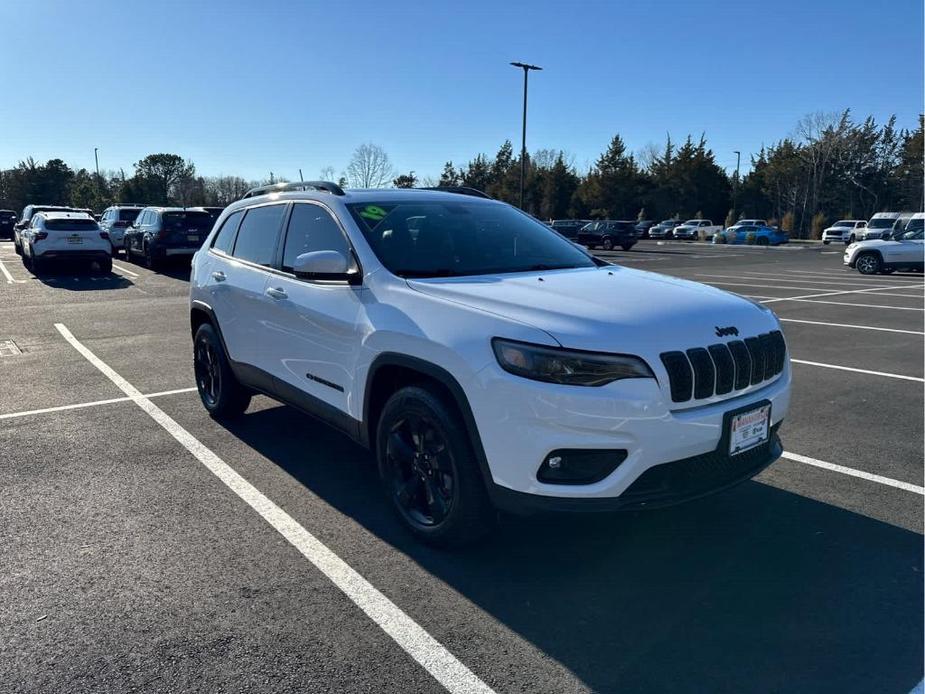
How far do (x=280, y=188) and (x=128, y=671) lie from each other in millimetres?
3430

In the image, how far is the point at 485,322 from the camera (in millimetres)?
3156

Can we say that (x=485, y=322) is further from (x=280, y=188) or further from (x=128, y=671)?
(x=280, y=188)

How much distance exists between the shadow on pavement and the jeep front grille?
2.83 feet

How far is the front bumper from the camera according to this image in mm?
2920

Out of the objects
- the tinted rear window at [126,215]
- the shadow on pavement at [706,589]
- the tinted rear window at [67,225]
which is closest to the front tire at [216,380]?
the shadow on pavement at [706,589]

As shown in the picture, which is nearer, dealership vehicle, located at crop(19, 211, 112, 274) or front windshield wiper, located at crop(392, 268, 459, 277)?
front windshield wiper, located at crop(392, 268, 459, 277)

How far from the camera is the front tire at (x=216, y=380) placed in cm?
549

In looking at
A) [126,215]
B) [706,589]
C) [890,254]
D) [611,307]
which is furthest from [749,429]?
[126,215]

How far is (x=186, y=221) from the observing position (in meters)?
20.0

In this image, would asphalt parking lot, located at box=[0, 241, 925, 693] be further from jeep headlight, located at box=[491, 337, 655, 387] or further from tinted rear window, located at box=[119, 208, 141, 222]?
tinted rear window, located at box=[119, 208, 141, 222]

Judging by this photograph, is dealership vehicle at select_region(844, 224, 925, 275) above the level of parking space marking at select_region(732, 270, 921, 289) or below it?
above

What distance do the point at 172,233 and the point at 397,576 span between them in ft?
60.8

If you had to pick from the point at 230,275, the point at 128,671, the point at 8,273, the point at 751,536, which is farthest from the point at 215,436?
the point at 8,273

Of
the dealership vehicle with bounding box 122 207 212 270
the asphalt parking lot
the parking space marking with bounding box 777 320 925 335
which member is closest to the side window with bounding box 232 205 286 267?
the asphalt parking lot
